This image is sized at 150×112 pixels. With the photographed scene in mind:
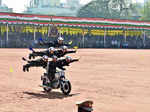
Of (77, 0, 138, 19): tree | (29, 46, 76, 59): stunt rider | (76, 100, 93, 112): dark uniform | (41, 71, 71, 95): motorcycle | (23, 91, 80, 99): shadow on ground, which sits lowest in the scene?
(23, 91, 80, 99): shadow on ground

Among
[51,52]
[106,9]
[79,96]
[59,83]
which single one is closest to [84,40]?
[51,52]

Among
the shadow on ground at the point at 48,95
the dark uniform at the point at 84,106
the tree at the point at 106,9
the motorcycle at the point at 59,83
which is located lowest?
the shadow on ground at the point at 48,95

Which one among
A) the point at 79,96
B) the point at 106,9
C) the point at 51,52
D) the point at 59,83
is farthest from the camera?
the point at 106,9

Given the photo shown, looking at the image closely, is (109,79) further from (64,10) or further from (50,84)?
(64,10)

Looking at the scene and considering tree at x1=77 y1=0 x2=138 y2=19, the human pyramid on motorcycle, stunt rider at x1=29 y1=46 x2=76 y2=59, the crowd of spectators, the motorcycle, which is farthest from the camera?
tree at x1=77 y1=0 x2=138 y2=19

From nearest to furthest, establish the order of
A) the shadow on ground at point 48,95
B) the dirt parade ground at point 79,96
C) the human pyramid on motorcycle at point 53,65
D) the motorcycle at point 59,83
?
the dirt parade ground at point 79,96 → the shadow on ground at point 48,95 → the motorcycle at point 59,83 → the human pyramid on motorcycle at point 53,65

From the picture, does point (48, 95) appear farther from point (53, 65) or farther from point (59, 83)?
point (53, 65)

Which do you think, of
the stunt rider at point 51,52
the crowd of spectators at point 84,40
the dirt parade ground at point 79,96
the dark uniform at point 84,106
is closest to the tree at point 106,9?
the crowd of spectators at point 84,40

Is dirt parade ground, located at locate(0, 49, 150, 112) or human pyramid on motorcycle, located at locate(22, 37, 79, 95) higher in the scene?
human pyramid on motorcycle, located at locate(22, 37, 79, 95)

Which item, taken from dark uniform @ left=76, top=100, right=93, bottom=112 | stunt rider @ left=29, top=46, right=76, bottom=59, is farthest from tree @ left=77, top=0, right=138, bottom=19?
dark uniform @ left=76, top=100, right=93, bottom=112

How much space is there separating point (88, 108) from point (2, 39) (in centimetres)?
4723

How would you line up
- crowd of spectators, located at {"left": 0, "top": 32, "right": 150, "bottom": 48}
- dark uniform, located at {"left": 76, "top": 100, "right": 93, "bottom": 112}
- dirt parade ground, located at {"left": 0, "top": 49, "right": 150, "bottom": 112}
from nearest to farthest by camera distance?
dark uniform, located at {"left": 76, "top": 100, "right": 93, "bottom": 112}
dirt parade ground, located at {"left": 0, "top": 49, "right": 150, "bottom": 112}
crowd of spectators, located at {"left": 0, "top": 32, "right": 150, "bottom": 48}

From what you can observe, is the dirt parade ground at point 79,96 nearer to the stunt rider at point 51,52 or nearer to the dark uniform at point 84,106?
the stunt rider at point 51,52

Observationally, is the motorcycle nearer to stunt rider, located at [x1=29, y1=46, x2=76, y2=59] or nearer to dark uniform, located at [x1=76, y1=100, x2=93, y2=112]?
→ stunt rider, located at [x1=29, y1=46, x2=76, y2=59]
